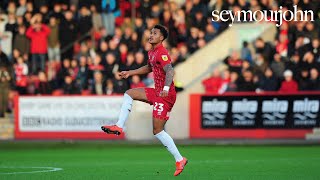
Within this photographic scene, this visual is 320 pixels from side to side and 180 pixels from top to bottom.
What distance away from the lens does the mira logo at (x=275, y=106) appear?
24.2m

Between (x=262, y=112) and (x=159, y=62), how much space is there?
11.2 m

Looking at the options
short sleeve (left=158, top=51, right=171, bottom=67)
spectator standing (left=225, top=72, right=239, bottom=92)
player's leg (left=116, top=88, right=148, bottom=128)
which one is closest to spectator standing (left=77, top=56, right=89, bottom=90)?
spectator standing (left=225, top=72, right=239, bottom=92)

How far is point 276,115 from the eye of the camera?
2414cm

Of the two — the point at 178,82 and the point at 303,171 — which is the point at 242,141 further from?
the point at 303,171

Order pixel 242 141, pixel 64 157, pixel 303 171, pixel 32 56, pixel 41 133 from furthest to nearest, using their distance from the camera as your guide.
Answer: pixel 32 56
pixel 41 133
pixel 242 141
pixel 64 157
pixel 303 171

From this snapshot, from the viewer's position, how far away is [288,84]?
2436 centimetres

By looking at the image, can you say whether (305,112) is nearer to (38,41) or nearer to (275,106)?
(275,106)

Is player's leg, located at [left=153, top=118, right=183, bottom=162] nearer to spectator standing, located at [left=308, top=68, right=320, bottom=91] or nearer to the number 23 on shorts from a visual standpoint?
the number 23 on shorts

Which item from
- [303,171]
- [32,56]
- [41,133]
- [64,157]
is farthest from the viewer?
[32,56]

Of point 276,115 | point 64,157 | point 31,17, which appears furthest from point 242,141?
point 31,17

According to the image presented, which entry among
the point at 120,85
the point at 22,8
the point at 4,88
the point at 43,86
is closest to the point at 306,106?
the point at 120,85

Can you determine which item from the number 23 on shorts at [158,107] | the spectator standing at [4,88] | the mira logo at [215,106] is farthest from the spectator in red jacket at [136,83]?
the number 23 on shorts at [158,107]

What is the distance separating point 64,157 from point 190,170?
4.86 metres

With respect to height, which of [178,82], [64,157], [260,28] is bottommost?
[64,157]
